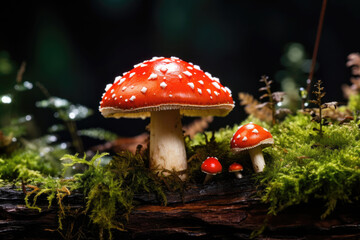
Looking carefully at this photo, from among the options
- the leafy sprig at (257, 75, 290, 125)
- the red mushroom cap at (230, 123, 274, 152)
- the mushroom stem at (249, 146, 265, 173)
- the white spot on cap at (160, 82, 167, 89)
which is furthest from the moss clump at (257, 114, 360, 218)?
the white spot on cap at (160, 82, 167, 89)

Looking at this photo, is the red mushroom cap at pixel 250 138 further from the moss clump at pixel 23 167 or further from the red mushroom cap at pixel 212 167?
the moss clump at pixel 23 167

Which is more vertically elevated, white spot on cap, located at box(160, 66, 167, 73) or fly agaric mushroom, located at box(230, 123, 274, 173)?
white spot on cap, located at box(160, 66, 167, 73)

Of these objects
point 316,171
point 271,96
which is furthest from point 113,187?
point 271,96

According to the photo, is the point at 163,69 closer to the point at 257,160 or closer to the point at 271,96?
the point at 257,160

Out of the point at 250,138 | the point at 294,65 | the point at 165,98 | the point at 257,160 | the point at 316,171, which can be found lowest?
the point at 316,171

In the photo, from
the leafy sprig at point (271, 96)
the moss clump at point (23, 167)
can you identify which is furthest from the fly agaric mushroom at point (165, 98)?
the moss clump at point (23, 167)

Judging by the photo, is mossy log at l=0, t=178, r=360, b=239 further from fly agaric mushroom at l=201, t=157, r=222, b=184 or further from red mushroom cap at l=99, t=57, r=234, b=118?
red mushroom cap at l=99, t=57, r=234, b=118

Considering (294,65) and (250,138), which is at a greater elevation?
(294,65)
